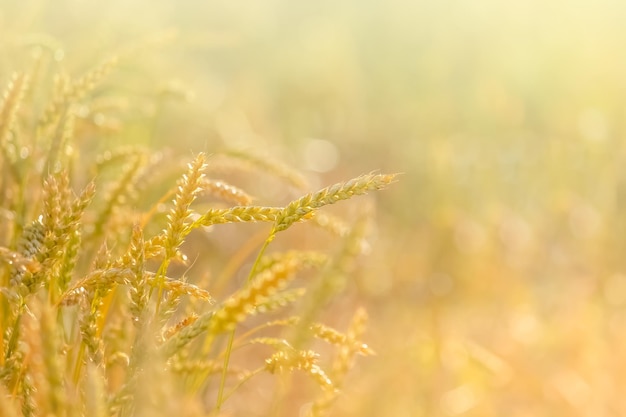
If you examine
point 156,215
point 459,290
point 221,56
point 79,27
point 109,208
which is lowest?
point 109,208

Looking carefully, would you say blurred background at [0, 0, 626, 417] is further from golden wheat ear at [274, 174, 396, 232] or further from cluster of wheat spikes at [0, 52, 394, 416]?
golden wheat ear at [274, 174, 396, 232]

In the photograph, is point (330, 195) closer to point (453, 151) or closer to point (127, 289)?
point (127, 289)

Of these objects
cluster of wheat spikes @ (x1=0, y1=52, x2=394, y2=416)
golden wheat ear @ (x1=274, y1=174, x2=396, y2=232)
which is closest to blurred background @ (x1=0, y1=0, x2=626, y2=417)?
cluster of wheat spikes @ (x1=0, y1=52, x2=394, y2=416)

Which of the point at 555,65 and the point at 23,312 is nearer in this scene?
the point at 23,312

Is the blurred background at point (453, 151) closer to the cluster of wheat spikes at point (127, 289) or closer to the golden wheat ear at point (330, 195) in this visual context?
the cluster of wheat spikes at point (127, 289)

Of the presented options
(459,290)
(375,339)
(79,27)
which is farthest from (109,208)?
(79,27)

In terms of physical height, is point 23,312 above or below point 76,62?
below

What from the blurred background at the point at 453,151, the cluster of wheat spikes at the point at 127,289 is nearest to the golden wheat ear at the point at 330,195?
the cluster of wheat spikes at the point at 127,289

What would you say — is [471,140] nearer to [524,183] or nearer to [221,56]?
[524,183]

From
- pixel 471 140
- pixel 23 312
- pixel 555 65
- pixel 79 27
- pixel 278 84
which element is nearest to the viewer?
pixel 23 312
